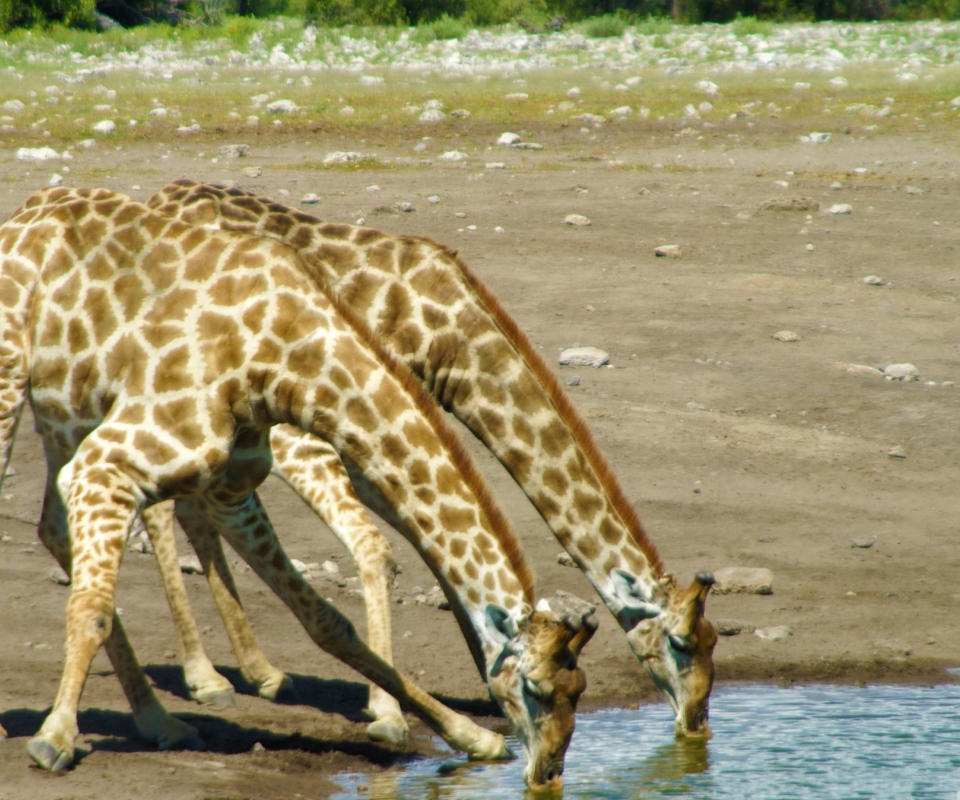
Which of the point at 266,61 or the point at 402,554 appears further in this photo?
the point at 266,61

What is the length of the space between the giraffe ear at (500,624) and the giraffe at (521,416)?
3.20ft

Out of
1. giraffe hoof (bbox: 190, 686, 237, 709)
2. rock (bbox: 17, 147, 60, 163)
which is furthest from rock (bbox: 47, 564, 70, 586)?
rock (bbox: 17, 147, 60, 163)

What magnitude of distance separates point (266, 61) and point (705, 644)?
2497cm

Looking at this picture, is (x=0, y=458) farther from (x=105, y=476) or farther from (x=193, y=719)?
(x=193, y=719)

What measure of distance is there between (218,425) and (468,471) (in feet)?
2.85

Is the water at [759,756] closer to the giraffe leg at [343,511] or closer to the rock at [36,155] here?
the giraffe leg at [343,511]

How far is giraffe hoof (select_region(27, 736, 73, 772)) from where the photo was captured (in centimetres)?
419

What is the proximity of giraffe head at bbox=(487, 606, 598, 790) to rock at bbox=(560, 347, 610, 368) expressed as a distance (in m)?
5.14

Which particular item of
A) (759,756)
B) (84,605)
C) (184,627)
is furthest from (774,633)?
(84,605)

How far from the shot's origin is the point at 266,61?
28031mm

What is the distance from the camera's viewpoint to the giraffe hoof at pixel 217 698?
212 inches

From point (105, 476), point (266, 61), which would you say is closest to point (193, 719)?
point (105, 476)

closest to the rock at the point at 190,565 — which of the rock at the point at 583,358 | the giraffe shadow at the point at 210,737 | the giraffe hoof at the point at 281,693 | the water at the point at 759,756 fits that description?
the giraffe hoof at the point at 281,693

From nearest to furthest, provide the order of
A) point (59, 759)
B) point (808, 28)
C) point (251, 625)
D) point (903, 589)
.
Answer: point (59, 759), point (251, 625), point (903, 589), point (808, 28)
